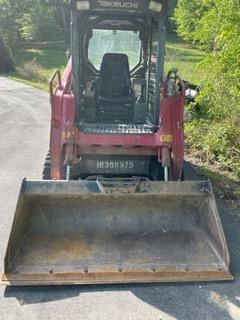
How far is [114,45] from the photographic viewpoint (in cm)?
649

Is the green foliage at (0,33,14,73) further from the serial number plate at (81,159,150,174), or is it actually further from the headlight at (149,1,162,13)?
the headlight at (149,1,162,13)

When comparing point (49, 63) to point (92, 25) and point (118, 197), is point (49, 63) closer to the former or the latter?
point (92, 25)

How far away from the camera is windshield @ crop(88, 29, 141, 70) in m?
6.29

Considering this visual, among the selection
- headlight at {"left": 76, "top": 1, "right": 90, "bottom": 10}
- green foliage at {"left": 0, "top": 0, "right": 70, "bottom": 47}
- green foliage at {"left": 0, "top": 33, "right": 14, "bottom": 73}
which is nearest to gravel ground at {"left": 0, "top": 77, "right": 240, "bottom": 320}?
headlight at {"left": 76, "top": 1, "right": 90, "bottom": 10}

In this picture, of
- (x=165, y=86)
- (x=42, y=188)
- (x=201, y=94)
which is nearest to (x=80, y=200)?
(x=42, y=188)

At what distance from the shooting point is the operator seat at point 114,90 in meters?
6.34

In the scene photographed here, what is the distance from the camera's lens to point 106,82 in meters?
6.45

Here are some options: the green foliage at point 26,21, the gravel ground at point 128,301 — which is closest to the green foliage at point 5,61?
the green foliage at point 26,21

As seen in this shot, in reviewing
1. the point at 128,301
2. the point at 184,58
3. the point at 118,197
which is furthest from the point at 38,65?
the point at 128,301

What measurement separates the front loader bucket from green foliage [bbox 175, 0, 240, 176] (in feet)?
9.66

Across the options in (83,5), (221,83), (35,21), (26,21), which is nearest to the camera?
(83,5)

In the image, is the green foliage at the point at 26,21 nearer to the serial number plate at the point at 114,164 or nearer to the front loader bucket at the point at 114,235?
the serial number plate at the point at 114,164

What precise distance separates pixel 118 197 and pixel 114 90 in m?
2.34

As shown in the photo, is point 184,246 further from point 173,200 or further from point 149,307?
point 149,307
